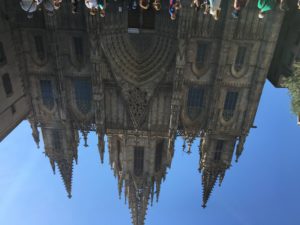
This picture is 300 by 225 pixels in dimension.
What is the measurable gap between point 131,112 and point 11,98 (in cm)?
1068

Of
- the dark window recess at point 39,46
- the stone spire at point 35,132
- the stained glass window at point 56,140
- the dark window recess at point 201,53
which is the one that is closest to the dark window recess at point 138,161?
the stained glass window at point 56,140

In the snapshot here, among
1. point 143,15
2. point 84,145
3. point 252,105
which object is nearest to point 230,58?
point 252,105

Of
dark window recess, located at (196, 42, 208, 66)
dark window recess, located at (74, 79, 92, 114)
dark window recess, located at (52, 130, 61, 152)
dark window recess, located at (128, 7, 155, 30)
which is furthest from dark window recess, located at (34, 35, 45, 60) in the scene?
dark window recess, located at (196, 42, 208, 66)

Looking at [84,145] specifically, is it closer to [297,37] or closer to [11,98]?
[11,98]

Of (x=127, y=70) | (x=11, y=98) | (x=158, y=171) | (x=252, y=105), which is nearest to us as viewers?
(x=11, y=98)

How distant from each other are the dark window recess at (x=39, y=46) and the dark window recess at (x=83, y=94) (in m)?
3.82

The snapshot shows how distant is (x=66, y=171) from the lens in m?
33.0

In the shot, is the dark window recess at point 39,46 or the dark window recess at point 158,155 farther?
the dark window recess at point 158,155

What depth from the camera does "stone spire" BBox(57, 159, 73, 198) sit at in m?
32.5

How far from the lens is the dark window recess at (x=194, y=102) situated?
94.6 ft

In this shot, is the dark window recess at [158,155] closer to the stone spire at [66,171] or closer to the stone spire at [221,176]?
the stone spire at [221,176]

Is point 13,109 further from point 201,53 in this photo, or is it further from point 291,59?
point 291,59

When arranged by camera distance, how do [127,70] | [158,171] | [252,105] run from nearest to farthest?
[252,105] < [127,70] < [158,171]

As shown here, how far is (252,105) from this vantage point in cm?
2786
